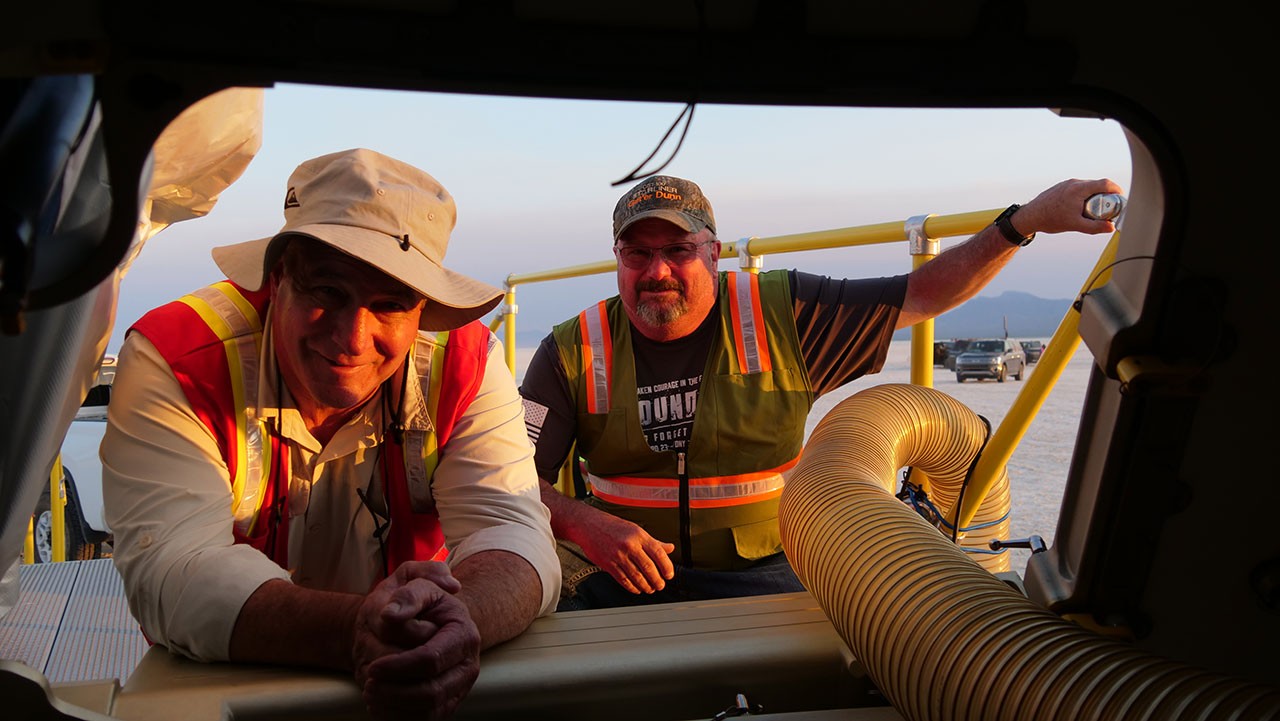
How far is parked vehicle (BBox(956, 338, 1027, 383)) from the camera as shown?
1623 cm

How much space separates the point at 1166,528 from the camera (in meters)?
1.20

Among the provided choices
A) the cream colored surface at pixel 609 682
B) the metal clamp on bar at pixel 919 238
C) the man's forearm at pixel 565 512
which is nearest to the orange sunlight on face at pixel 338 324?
the cream colored surface at pixel 609 682

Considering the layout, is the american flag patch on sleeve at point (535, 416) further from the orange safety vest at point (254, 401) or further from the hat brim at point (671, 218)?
the orange safety vest at point (254, 401)

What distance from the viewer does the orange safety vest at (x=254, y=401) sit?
5.80 ft

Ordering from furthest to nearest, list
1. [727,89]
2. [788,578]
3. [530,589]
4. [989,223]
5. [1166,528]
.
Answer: [788,578], [989,223], [530,589], [1166,528], [727,89]

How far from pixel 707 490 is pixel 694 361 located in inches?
15.9

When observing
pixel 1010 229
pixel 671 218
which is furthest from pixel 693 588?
pixel 1010 229

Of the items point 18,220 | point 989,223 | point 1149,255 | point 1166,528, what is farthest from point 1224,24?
point 989,223

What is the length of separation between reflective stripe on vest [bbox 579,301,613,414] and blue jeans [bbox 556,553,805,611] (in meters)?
0.52

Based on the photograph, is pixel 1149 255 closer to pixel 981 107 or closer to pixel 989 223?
pixel 981 107

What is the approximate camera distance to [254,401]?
183 centimetres

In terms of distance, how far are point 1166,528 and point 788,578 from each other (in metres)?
1.62

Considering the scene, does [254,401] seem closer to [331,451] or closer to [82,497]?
[331,451]

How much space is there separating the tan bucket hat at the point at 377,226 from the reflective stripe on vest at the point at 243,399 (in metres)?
0.08
